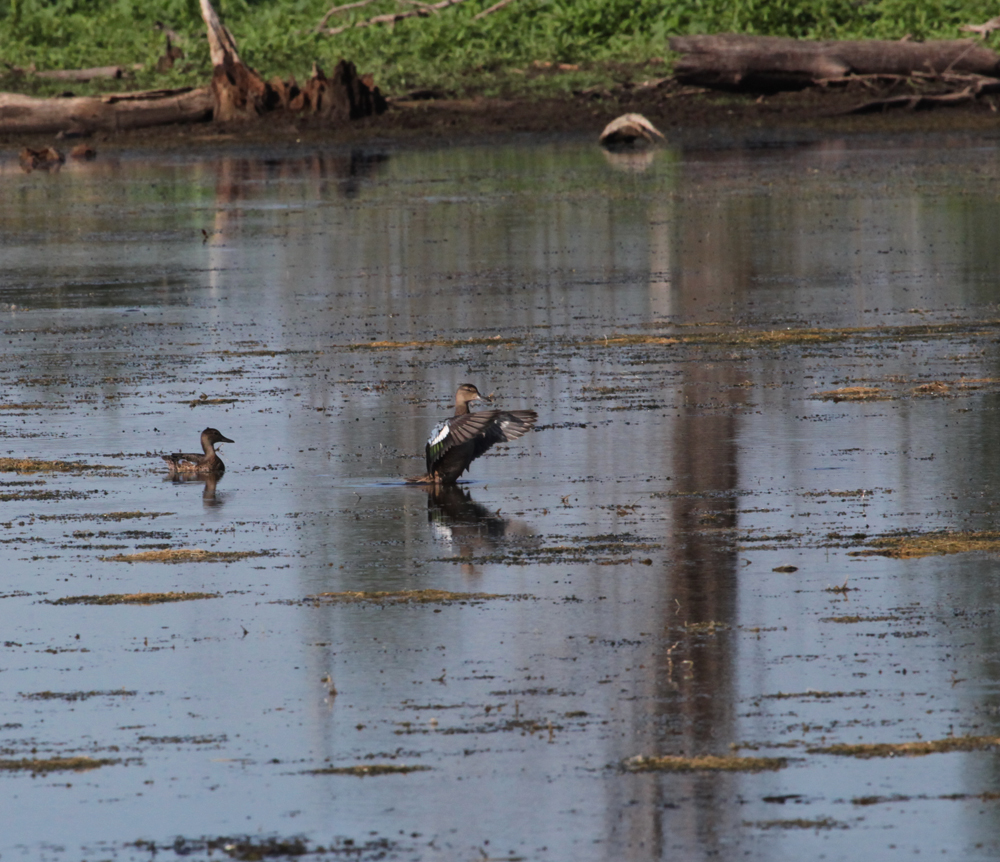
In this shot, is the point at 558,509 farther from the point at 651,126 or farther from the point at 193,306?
the point at 651,126

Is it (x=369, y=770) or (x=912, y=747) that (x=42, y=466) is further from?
(x=912, y=747)

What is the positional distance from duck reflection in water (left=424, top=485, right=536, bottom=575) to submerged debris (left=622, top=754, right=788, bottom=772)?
284 cm

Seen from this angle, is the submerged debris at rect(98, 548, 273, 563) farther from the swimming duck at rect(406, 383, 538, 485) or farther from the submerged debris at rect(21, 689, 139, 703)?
the submerged debris at rect(21, 689, 139, 703)

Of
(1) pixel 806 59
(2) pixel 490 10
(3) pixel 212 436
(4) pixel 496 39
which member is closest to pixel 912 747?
(3) pixel 212 436

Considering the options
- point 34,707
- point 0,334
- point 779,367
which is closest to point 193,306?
point 0,334

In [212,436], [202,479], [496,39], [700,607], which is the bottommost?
[700,607]

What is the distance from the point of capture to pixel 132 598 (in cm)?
938

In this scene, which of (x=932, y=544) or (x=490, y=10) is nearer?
(x=932, y=544)

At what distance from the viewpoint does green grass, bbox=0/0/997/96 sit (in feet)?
149

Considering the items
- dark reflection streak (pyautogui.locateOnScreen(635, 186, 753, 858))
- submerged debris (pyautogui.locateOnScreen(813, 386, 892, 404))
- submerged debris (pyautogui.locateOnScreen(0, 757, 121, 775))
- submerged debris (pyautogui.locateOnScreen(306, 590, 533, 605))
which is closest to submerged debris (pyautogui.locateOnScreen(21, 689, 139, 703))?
submerged debris (pyautogui.locateOnScreen(0, 757, 121, 775))

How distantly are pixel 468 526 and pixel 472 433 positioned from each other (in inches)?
35.4

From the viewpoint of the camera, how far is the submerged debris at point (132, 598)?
30.6 feet

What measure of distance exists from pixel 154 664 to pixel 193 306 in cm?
1224

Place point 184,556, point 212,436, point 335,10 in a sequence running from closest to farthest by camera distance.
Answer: point 184,556 < point 212,436 < point 335,10
